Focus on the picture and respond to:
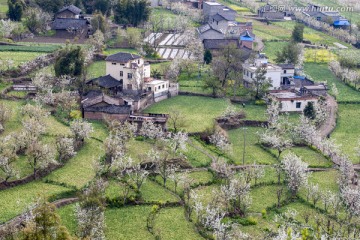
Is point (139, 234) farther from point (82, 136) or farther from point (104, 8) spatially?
point (104, 8)

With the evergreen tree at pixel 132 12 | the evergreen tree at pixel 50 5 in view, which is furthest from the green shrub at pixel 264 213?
the evergreen tree at pixel 50 5

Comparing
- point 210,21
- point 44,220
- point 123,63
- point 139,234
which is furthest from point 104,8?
point 44,220

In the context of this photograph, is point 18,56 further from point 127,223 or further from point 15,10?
point 127,223

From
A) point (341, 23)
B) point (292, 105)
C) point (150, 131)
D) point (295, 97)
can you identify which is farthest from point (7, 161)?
point (341, 23)

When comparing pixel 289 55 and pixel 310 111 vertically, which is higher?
pixel 289 55

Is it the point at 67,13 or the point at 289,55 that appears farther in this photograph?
the point at 67,13

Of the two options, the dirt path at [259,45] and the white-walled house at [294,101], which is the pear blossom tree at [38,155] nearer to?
the white-walled house at [294,101]
